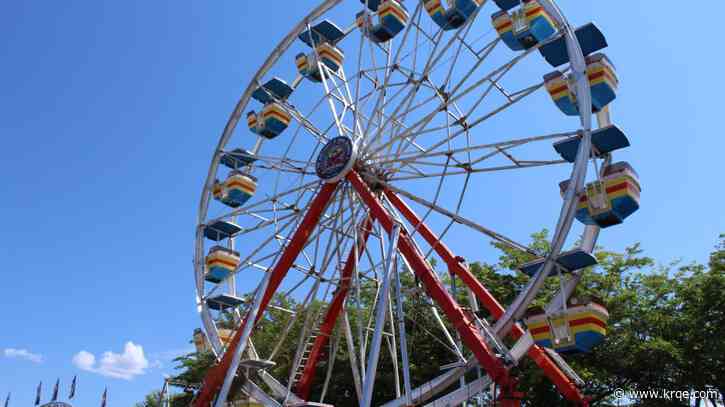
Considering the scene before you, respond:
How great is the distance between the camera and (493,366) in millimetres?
11422

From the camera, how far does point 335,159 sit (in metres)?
16.1

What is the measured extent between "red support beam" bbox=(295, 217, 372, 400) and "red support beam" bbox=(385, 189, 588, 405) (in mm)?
1173

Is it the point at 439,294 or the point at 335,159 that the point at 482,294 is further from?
the point at 335,159

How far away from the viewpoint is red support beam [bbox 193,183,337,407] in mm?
15414

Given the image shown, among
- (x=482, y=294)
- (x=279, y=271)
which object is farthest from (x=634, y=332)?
(x=279, y=271)

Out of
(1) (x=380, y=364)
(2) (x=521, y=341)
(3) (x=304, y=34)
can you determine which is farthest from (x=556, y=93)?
(1) (x=380, y=364)

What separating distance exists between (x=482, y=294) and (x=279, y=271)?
492 centimetres

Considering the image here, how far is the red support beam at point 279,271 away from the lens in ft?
50.6

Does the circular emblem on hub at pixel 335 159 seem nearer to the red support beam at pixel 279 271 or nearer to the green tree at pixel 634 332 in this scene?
the red support beam at pixel 279 271

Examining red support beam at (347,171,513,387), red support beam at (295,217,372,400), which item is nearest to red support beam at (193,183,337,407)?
red support beam at (347,171,513,387)

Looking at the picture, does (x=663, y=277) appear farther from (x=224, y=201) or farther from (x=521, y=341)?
(x=224, y=201)

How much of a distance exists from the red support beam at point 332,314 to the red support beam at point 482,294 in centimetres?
117

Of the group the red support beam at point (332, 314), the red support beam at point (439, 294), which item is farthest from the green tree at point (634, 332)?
the red support beam at point (439, 294)

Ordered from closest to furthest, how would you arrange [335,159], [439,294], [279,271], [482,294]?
[439,294] → [482,294] → [279,271] → [335,159]
